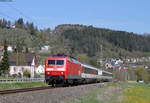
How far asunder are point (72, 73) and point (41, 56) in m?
96.8

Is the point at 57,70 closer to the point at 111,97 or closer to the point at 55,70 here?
the point at 55,70

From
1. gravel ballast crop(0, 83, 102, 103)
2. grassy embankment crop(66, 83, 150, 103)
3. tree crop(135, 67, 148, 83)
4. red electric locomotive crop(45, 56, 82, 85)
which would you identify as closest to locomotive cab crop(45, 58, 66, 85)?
red electric locomotive crop(45, 56, 82, 85)

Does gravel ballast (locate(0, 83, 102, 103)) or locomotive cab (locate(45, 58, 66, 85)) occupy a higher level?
locomotive cab (locate(45, 58, 66, 85))

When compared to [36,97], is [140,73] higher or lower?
higher

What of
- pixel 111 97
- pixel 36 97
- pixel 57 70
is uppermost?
pixel 57 70

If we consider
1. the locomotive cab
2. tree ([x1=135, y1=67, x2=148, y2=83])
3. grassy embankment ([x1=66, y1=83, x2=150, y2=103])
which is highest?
tree ([x1=135, y1=67, x2=148, y2=83])

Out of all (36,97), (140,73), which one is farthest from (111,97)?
(140,73)

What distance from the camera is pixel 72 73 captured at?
40.6 meters

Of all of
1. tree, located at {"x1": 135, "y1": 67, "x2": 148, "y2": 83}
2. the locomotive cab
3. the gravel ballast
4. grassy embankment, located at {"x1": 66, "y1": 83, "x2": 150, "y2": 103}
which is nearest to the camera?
the gravel ballast

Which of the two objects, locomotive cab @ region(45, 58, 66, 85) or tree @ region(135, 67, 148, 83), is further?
tree @ region(135, 67, 148, 83)

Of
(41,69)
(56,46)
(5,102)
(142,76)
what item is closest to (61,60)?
(5,102)

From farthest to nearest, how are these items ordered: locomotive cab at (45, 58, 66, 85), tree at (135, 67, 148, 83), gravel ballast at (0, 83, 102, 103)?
tree at (135, 67, 148, 83)
locomotive cab at (45, 58, 66, 85)
gravel ballast at (0, 83, 102, 103)

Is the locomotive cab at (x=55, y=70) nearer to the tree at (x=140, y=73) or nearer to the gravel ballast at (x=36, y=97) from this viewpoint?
the gravel ballast at (x=36, y=97)

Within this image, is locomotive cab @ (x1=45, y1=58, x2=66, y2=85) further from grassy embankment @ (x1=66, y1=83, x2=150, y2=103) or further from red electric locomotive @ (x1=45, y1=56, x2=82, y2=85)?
grassy embankment @ (x1=66, y1=83, x2=150, y2=103)
